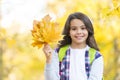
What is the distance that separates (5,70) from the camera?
18375 millimetres

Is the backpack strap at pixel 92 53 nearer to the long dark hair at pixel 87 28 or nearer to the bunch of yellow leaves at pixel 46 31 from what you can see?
the long dark hair at pixel 87 28

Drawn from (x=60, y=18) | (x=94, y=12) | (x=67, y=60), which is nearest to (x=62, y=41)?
(x=67, y=60)

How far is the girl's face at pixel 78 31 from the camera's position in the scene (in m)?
5.07

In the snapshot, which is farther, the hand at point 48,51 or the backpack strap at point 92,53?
the backpack strap at point 92,53

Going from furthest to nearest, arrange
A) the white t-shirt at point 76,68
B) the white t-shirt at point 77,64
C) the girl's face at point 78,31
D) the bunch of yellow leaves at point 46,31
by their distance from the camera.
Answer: the girl's face at point 78,31 → the white t-shirt at point 77,64 → the white t-shirt at point 76,68 → the bunch of yellow leaves at point 46,31

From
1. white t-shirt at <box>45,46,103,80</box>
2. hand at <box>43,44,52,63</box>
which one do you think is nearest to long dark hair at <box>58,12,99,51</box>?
white t-shirt at <box>45,46,103,80</box>

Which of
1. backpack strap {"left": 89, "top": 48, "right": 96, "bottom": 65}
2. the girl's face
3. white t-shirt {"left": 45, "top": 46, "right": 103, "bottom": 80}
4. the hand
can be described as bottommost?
white t-shirt {"left": 45, "top": 46, "right": 103, "bottom": 80}

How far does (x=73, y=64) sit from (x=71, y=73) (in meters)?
0.11

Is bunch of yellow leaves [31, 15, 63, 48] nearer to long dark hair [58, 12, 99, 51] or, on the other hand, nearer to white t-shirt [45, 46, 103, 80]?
white t-shirt [45, 46, 103, 80]

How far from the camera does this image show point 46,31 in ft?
15.3

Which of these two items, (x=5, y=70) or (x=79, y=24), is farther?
(x=5, y=70)

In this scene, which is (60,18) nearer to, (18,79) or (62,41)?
(62,41)

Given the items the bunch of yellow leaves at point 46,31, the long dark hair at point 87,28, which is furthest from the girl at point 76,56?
the bunch of yellow leaves at point 46,31

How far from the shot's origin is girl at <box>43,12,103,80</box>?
4906mm
